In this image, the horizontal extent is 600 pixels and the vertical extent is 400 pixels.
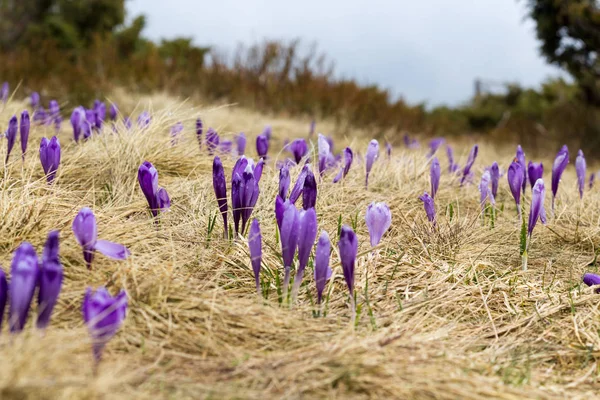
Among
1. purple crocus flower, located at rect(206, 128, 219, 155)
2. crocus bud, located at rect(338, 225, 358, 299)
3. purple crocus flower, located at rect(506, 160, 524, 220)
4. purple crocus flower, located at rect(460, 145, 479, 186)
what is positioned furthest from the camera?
purple crocus flower, located at rect(206, 128, 219, 155)

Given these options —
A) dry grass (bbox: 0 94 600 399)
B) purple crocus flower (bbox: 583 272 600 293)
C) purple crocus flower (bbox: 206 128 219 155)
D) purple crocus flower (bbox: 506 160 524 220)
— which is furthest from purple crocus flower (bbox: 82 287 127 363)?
purple crocus flower (bbox: 206 128 219 155)

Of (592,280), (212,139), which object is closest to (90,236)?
(592,280)

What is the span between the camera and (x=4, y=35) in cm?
2072

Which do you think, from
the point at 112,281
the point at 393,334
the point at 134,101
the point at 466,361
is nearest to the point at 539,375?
the point at 466,361

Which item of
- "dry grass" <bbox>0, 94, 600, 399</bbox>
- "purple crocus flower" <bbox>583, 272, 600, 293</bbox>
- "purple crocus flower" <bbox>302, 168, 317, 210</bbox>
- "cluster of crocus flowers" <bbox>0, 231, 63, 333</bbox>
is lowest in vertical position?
"dry grass" <bbox>0, 94, 600, 399</bbox>

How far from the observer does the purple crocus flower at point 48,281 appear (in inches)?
52.9

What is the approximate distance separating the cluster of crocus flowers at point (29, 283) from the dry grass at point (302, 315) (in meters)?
0.06

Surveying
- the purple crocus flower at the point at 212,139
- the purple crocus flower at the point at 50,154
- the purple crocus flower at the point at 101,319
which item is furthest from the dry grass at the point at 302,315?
the purple crocus flower at the point at 212,139

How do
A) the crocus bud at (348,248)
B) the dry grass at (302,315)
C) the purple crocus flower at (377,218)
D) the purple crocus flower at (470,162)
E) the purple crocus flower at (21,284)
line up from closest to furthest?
the purple crocus flower at (21,284) < the dry grass at (302,315) < the crocus bud at (348,248) < the purple crocus flower at (377,218) < the purple crocus flower at (470,162)

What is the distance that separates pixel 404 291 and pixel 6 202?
1483 mm

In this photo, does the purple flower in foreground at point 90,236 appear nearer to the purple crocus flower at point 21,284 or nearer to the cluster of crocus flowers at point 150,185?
the purple crocus flower at point 21,284

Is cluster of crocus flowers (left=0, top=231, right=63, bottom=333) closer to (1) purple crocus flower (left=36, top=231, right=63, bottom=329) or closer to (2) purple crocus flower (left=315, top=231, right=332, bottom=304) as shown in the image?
(1) purple crocus flower (left=36, top=231, right=63, bottom=329)

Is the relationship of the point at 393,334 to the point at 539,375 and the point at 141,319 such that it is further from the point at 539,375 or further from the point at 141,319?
the point at 141,319

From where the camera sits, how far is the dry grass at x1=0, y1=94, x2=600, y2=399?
4.66ft
